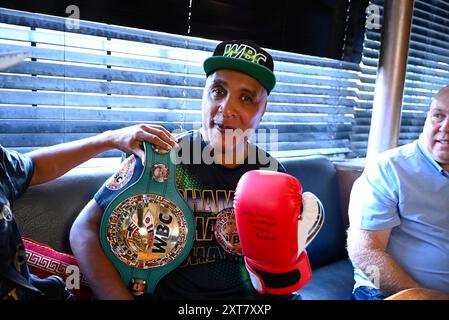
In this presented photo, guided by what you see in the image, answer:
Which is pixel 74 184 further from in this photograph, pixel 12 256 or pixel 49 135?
pixel 12 256

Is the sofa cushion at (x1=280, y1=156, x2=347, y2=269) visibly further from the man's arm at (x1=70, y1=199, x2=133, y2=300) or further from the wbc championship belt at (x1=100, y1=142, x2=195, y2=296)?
the man's arm at (x1=70, y1=199, x2=133, y2=300)

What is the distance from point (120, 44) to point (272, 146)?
1028 millimetres

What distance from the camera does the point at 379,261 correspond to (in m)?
1.30

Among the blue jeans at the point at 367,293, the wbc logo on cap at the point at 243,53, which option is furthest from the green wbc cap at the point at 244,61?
the blue jeans at the point at 367,293

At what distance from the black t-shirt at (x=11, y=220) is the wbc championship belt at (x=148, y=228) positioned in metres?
0.20

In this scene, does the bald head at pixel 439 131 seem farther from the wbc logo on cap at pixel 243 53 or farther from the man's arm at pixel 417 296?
the wbc logo on cap at pixel 243 53

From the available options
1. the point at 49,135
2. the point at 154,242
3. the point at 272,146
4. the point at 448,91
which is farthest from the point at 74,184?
the point at 448,91

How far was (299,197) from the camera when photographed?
0.93 meters

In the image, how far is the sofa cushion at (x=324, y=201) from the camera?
6.09 ft

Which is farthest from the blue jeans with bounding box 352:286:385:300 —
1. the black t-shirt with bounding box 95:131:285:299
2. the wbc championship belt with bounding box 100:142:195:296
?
the wbc championship belt with bounding box 100:142:195:296

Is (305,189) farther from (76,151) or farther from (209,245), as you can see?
(76,151)

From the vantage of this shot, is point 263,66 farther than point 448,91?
No

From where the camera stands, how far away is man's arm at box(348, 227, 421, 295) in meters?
1.28

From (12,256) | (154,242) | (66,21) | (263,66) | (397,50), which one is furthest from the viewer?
(397,50)
